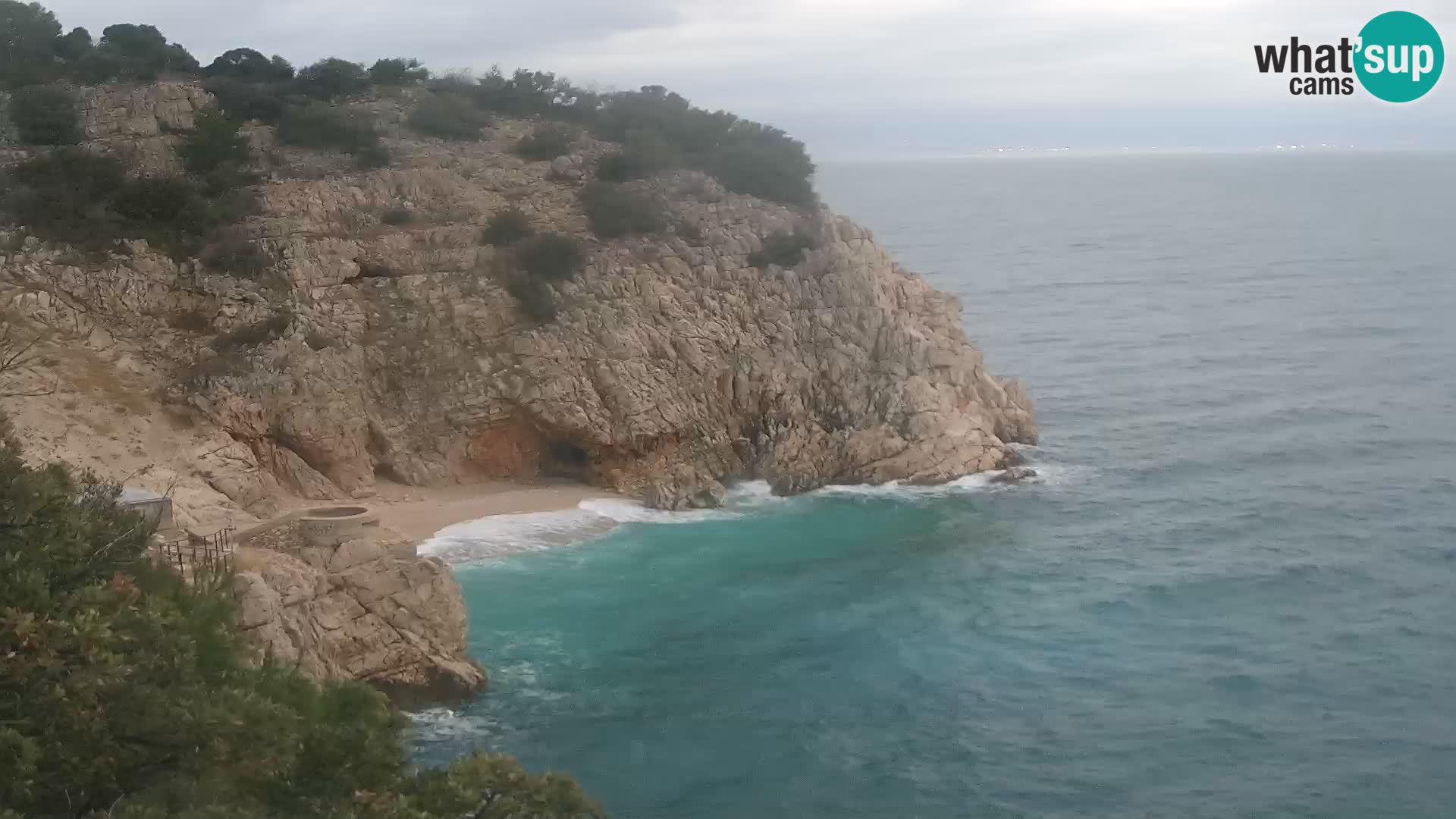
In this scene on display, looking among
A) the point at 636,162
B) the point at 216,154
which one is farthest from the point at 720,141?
the point at 216,154

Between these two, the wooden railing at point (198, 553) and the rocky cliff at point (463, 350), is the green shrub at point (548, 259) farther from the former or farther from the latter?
the wooden railing at point (198, 553)

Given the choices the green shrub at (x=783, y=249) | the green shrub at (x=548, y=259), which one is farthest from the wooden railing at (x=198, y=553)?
the green shrub at (x=783, y=249)

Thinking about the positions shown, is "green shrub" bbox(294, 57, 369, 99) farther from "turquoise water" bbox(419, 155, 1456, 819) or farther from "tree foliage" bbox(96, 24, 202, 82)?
"turquoise water" bbox(419, 155, 1456, 819)

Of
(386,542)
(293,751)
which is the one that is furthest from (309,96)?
(293,751)

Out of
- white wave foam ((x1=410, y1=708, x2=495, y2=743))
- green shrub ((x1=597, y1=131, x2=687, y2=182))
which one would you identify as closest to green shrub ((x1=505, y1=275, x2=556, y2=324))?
green shrub ((x1=597, y1=131, x2=687, y2=182))

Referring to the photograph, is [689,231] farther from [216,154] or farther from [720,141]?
[216,154]

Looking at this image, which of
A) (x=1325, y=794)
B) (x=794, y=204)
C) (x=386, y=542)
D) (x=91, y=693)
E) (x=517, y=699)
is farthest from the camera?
(x=794, y=204)

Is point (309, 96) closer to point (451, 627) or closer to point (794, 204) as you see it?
point (794, 204)
